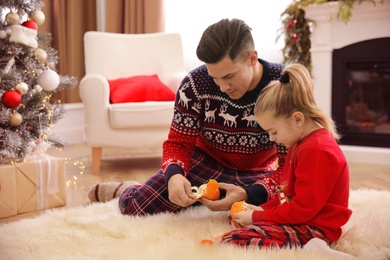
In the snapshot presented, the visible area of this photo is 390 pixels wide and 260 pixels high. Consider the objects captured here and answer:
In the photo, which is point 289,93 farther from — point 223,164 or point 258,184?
point 223,164

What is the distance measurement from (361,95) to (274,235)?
247 cm

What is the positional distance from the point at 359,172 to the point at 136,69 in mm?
1702

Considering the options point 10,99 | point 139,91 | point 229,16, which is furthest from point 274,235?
point 229,16

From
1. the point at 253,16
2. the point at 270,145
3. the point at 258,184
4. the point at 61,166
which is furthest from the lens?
the point at 253,16

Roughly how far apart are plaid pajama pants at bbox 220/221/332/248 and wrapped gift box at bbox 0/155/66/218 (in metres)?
1.14

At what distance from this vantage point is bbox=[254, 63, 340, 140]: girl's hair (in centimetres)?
142

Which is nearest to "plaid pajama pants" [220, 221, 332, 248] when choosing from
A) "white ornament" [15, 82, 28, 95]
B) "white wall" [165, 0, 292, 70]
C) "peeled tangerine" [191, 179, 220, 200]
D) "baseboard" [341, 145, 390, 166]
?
"peeled tangerine" [191, 179, 220, 200]

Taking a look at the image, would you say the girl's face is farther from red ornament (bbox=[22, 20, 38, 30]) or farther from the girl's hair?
red ornament (bbox=[22, 20, 38, 30])

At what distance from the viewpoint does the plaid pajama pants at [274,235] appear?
55.8 inches

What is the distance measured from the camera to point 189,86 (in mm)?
1798

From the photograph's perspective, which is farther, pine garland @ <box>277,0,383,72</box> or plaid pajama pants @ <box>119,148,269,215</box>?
pine garland @ <box>277,0,383,72</box>

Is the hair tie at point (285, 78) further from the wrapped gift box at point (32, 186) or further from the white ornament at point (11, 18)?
the white ornament at point (11, 18)

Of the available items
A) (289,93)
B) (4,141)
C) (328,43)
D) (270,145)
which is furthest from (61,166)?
(328,43)

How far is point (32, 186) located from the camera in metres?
2.27
